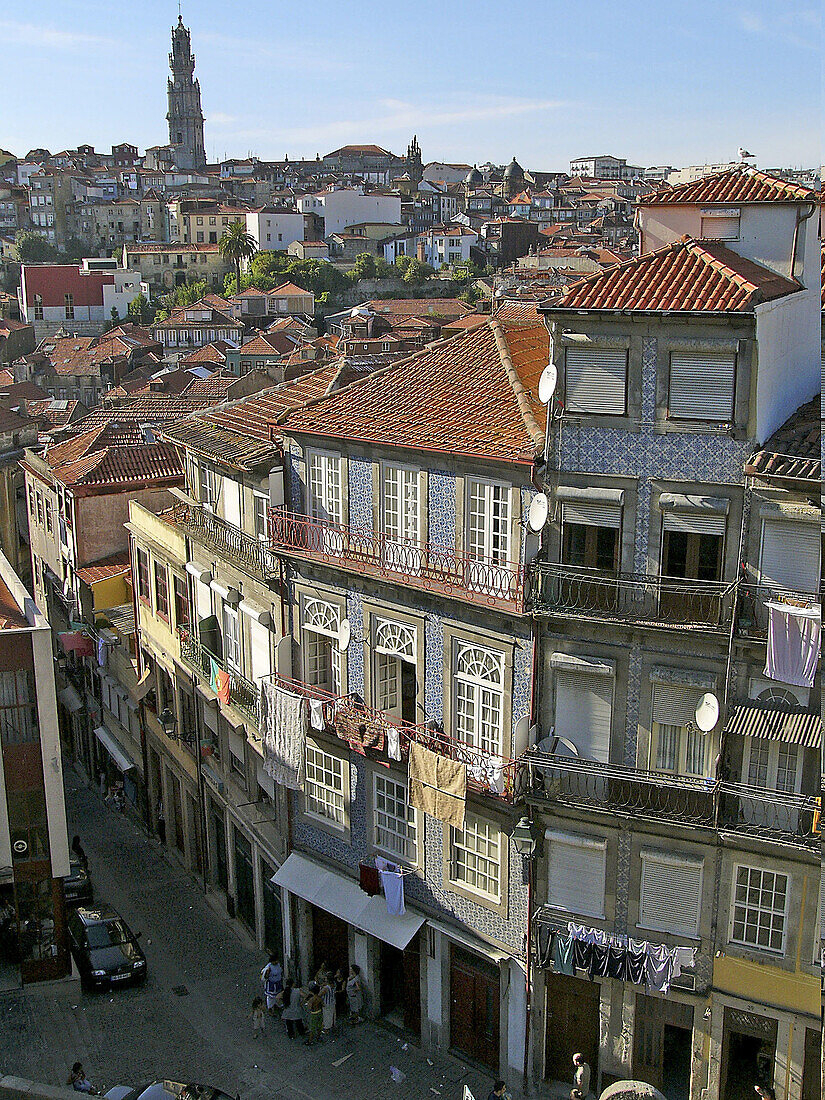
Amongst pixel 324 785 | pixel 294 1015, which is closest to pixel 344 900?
pixel 324 785

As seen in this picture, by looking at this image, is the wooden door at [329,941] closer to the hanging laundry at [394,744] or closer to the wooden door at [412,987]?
the wooden door at [412,987]

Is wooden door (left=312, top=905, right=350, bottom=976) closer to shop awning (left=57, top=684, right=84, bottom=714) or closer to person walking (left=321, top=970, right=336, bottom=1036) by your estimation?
person walking (left=321, top=970, right=336, bottom=1036)

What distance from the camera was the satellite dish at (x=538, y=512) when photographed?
61.4ft

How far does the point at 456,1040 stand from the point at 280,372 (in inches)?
1296

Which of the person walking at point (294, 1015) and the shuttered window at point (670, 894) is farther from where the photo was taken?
the person walking at point (294, 1015)

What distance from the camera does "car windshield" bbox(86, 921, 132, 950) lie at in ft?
89.2

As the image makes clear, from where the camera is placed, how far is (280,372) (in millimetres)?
50094

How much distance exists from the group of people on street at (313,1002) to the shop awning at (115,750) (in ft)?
42.9

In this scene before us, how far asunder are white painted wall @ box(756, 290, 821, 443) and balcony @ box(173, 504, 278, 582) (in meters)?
11.1

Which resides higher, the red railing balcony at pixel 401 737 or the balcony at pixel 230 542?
the balcony at pixel 230 542

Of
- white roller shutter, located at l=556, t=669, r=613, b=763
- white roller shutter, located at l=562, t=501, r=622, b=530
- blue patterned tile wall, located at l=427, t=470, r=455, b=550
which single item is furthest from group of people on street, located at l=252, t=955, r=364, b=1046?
white roller shutter, located at l=562, t=501, r=622, b=530

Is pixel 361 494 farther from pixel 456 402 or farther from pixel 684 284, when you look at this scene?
pixel 684 284

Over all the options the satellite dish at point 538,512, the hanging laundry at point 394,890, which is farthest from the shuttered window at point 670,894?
the satellite dish at point 538,512

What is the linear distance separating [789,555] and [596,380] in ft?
13.7
